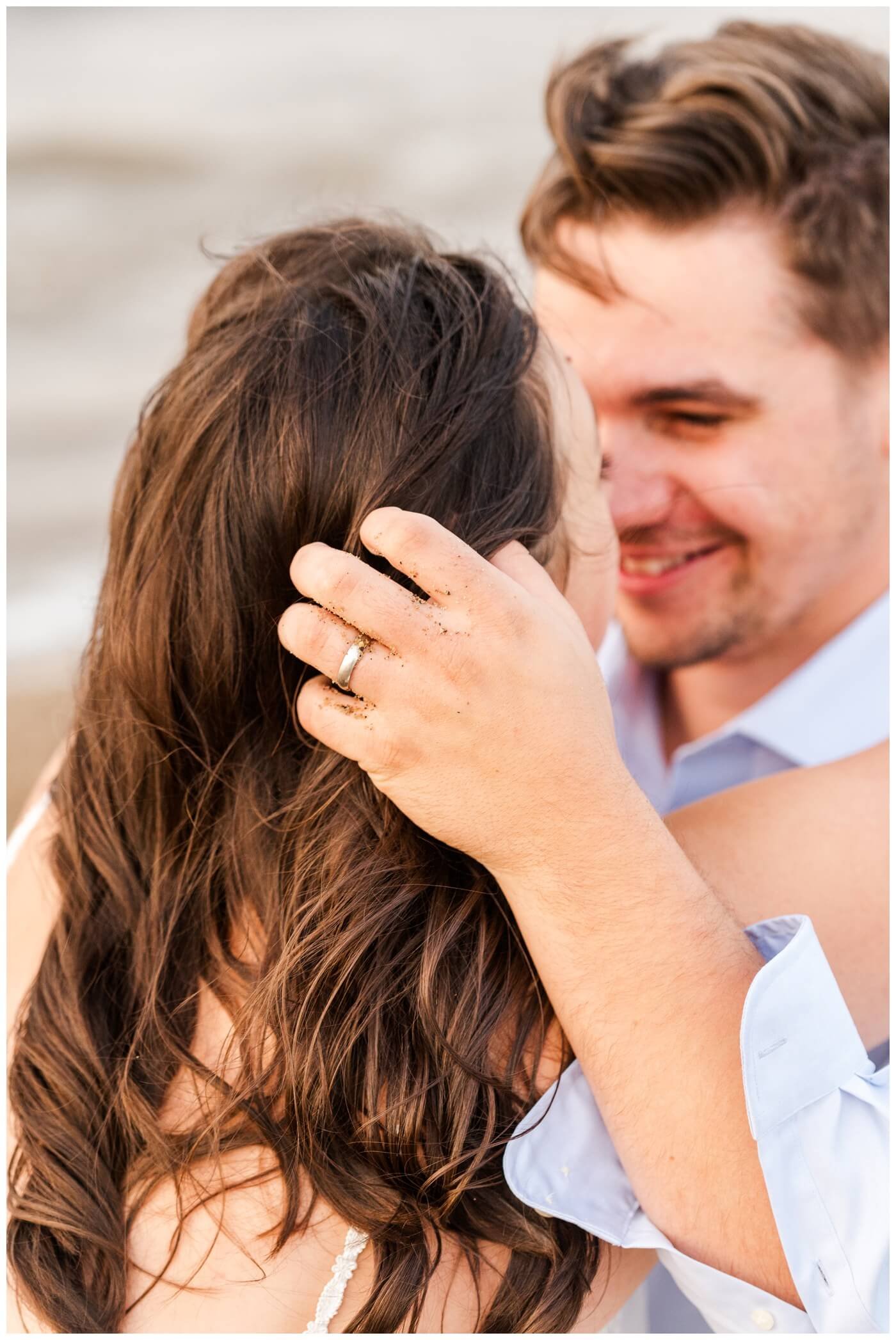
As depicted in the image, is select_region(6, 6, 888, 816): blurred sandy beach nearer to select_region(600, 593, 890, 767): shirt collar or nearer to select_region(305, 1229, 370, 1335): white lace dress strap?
select_region(600, 593, 890, 767): shirt collar

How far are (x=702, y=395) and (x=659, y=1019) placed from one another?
1742 millimetres

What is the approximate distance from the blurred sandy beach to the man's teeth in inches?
158

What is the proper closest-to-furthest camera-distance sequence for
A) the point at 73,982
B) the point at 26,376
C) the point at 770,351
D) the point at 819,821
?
the point at 73,982, the point at 819,821, the point at 770,351, the point at 26,376

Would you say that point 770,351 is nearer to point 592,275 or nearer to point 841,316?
point 841,316

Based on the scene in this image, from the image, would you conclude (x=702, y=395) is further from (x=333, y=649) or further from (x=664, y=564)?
(x=333, y=649)

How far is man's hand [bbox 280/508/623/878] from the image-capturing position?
1.33 meters

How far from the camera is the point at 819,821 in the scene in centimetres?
185

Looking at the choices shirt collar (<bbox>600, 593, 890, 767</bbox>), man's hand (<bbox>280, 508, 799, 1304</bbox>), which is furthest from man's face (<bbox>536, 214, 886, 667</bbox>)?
man's hand (<bbox>280, 508, 799, 1304</bbox>)

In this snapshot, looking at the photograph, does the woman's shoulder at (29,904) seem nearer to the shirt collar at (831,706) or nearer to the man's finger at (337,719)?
the man's finger at (337,719)

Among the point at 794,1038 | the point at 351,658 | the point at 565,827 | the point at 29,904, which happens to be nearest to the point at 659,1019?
the point at 794,1038

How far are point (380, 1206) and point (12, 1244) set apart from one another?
0.52 meters

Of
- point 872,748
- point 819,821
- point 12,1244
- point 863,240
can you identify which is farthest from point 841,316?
point 12,1244

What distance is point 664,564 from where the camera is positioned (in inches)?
115

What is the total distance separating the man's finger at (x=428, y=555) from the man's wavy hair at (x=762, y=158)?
1709 millimetres
